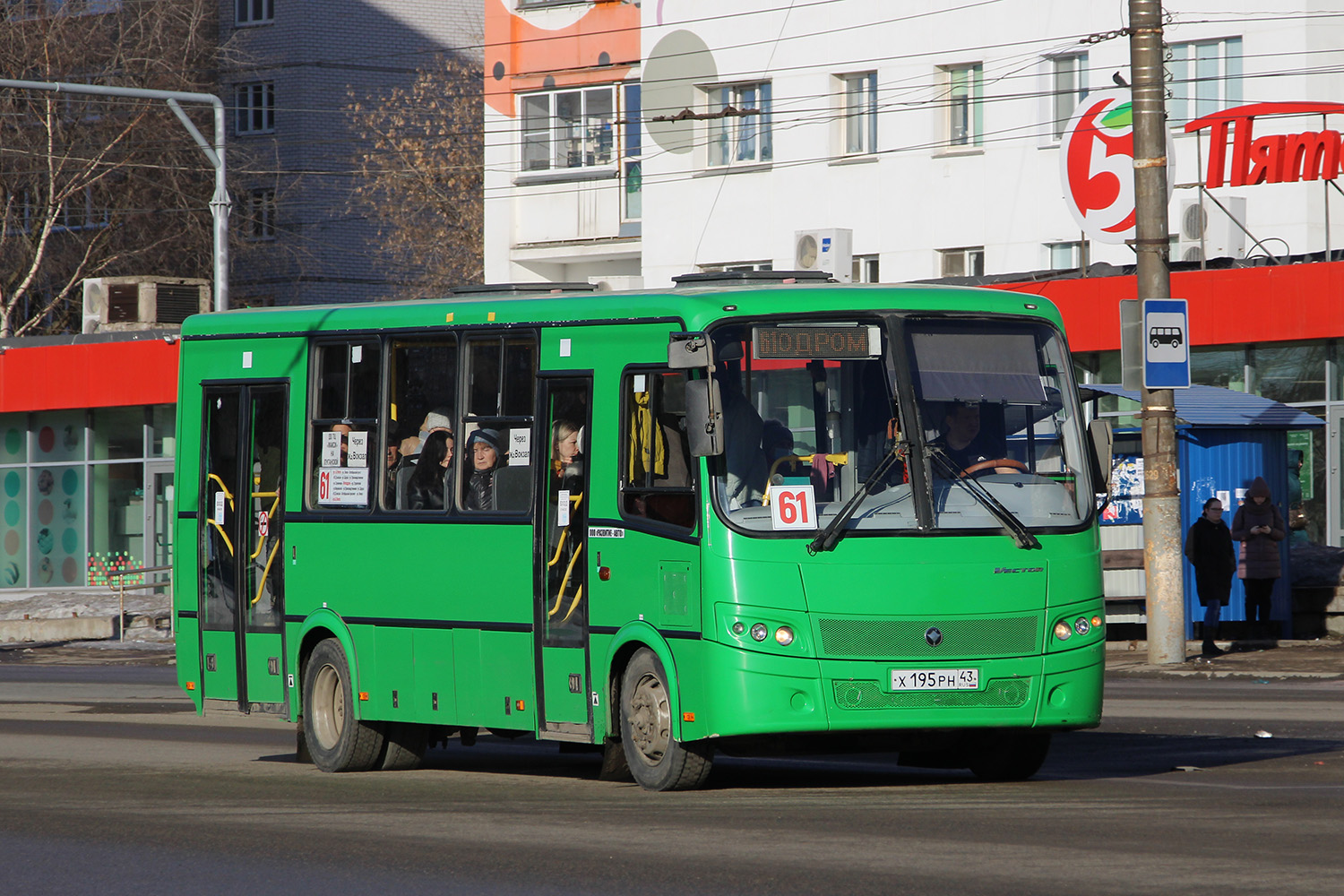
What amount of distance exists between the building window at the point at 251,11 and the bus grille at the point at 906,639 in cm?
4954

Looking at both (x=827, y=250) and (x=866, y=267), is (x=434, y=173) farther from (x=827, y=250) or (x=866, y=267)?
(x=827, y=250)

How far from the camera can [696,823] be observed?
1034cm

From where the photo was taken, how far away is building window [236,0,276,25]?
58219 millimetres

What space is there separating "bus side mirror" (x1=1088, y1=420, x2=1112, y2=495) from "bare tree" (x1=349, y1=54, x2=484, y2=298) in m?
41.6

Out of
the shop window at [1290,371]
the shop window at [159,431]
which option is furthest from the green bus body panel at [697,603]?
the shop window at [159,431]

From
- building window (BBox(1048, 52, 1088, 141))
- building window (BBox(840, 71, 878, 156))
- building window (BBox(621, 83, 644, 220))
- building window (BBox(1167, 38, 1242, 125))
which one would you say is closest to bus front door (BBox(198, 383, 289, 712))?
building window (BBox(1167, 38, 1242, 125))

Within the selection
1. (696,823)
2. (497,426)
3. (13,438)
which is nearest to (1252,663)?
(497,426)

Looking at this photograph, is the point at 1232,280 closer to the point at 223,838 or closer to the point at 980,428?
the point at 980,428

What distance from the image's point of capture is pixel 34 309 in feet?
175

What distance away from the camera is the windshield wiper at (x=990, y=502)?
37.8ft

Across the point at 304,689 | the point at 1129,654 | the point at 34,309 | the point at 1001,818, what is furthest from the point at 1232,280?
the point at 34,309

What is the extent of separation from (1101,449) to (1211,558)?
12040 mm

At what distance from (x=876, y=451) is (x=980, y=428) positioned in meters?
0.58

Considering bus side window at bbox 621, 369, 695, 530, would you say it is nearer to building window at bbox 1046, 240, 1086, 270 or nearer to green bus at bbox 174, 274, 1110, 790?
green bus at bbox 174, 274, 1110, 790
